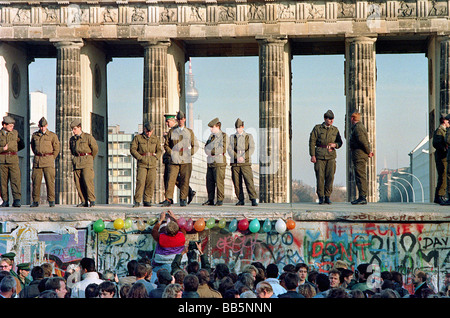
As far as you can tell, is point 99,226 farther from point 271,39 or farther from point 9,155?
point 271,39

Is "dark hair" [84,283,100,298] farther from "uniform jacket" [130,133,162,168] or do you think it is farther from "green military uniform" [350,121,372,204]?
"green military uniform" [350,121,372,204]

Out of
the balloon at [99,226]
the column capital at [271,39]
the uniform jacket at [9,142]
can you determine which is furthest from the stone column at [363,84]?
the balloon at [99,226]

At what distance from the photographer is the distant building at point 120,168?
126 metres

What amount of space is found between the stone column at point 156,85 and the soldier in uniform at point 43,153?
1806cm

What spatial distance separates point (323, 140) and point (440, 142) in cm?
278

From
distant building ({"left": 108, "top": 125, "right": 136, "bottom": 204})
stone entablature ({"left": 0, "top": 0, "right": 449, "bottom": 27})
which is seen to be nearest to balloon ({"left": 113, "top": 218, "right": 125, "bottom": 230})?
stone entablature ({"left": 0, "top": 0, "right": 449, "bottom": 27})

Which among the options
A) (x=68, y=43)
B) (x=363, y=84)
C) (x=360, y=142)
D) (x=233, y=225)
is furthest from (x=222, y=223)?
(x=68, y=43)

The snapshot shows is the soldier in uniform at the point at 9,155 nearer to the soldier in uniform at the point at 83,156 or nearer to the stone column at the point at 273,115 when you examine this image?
the soldier in uniform at the point at 83,156

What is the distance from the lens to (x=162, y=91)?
39719 millimetres

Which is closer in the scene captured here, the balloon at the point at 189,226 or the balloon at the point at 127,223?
the balloon at the point at 189,226

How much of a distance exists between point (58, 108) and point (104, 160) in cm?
505

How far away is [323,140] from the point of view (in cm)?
2089

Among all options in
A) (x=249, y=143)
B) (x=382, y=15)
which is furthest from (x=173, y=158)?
(x=382, y=15)
